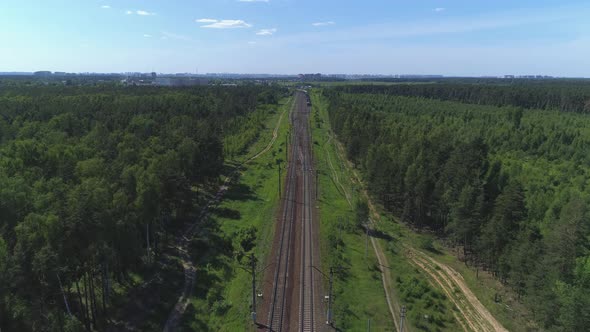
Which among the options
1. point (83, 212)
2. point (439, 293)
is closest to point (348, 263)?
point (439, 293)

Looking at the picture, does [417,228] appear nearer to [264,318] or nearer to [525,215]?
[525,215]

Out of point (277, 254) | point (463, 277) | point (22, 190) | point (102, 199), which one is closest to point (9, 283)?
point (102, 199)

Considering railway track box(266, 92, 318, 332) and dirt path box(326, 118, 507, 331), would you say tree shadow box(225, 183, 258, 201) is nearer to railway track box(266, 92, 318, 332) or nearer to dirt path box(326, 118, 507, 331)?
railway track box(266, 92, 318, 332)

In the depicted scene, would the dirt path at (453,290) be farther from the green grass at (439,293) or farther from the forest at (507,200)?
the forest at (507,200)

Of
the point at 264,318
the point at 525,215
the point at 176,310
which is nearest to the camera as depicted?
the point at 264,318

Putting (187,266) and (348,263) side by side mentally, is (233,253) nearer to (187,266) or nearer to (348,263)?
(187,266)

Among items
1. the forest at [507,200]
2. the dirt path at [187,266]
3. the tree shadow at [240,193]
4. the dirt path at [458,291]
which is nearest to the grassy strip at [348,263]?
the dirt path at [458,291]
